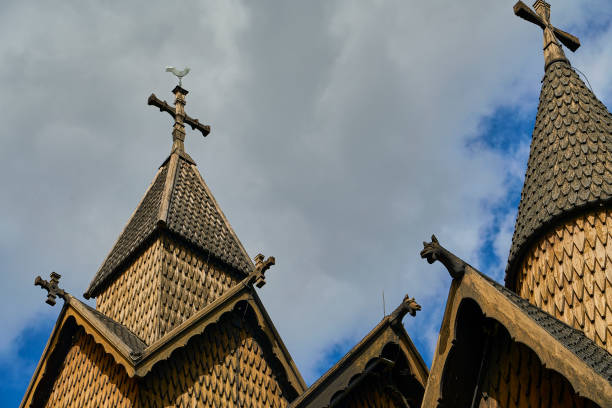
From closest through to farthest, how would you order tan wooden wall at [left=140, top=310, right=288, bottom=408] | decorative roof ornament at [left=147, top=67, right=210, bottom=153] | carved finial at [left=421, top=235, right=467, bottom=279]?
carved finial at [left=421, top=235, right=467, bottom=279] → tan wooden wall at [left=140, top=310, right=288, bottom=408] → decorative roof ornament at [left=147, top=67, right=210, bottom=153]

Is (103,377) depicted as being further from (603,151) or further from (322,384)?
(603,151)

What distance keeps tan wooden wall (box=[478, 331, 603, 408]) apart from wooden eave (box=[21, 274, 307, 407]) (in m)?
6.57

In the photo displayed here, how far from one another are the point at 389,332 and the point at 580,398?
6.47m

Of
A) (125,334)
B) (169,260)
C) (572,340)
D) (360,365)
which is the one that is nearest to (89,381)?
(125,334)

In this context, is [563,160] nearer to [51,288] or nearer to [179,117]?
[51,288]

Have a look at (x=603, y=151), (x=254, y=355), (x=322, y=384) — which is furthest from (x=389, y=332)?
(x=603, y=151)

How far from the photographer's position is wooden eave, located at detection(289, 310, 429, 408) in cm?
1318

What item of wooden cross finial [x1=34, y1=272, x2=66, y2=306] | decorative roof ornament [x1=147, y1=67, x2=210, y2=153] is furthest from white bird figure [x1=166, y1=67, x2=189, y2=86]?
wooden cross finial [x1=34, y1=272, x2=66, y2=306]

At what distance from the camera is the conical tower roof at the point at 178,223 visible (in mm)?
18203

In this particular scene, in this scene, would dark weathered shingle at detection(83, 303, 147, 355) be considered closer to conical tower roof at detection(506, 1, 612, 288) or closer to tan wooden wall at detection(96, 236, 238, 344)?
tan wooden wall at detection(96, 236, 238, 344)

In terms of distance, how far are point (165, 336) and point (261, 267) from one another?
239 cm

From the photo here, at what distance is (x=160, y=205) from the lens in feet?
61.7

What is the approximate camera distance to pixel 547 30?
52.3ft

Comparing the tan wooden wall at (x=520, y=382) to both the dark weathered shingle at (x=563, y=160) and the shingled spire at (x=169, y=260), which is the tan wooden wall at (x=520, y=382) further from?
the shingled spire at (x=169, y=260)
